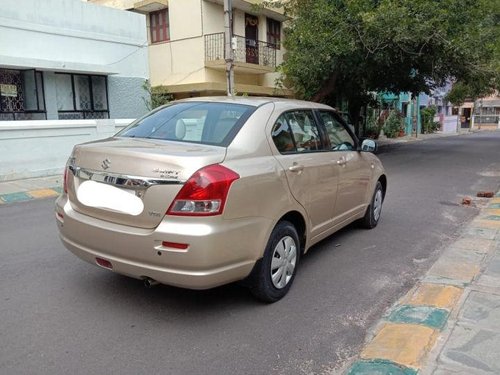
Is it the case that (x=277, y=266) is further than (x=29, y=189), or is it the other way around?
(x=29, y=189)

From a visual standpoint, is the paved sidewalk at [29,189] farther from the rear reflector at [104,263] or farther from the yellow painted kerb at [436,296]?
the yellow painted kerb at [436,296]

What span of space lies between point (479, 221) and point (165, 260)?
17.9 ft

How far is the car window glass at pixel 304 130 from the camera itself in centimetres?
435

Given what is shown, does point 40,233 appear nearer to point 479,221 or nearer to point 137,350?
point 137,350

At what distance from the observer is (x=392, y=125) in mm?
32062

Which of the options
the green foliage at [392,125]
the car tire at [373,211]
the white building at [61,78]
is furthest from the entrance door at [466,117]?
the car tire at [373,211]

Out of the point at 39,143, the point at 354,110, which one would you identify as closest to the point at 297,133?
the point at 39,143

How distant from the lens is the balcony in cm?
1870

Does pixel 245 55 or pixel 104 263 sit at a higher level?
pixel 245 55

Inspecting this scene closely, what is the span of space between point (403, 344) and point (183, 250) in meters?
1.66

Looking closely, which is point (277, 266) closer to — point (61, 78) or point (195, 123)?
point (195, 123)

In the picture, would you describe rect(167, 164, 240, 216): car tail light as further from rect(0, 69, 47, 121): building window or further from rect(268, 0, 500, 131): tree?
rect(0, 69, 47, 121): building window

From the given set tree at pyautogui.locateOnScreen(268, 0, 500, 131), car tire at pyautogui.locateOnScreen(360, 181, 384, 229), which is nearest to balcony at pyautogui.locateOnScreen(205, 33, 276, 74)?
tree at pyautogui.locateOnScreen(268, 0, 500, 131)

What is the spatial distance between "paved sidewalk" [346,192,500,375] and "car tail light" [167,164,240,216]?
1.40m
